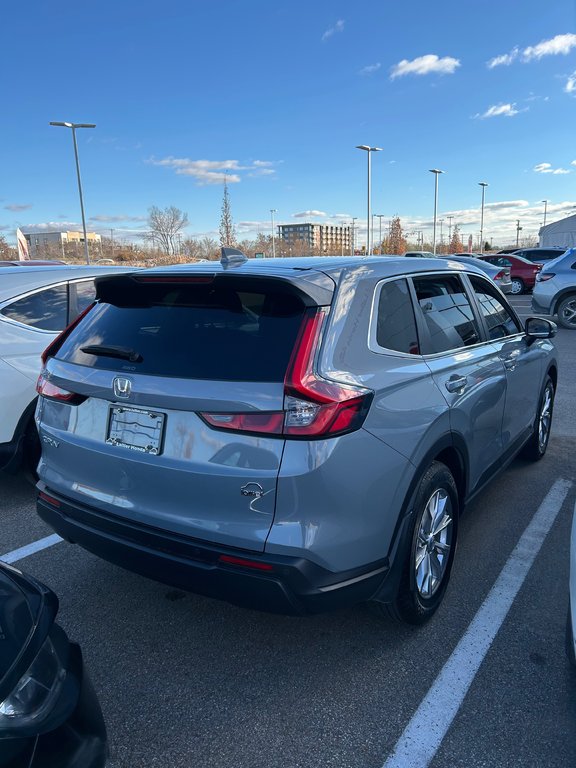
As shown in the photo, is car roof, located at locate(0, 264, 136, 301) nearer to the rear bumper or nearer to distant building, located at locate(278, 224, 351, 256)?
the rear bumper

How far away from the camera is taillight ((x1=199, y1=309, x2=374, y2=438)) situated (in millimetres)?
1991

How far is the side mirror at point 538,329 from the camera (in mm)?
4203

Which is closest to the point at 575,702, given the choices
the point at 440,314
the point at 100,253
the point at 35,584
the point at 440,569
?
the point at 440,569

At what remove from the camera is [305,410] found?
6.55 ft

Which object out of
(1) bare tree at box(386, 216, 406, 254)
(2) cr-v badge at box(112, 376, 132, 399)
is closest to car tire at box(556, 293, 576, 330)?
(2) cr-v badge at box(112, 376, 132, 399)

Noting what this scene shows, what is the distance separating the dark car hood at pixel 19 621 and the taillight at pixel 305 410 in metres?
0.79

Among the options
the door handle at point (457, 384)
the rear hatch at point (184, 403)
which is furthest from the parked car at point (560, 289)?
the rear hatch at point (184, 403)

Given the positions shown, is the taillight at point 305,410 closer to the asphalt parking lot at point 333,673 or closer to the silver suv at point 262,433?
the silver suv at point 262,433

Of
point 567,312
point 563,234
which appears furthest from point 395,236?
point 567,312

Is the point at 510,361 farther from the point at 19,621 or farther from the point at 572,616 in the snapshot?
the point at 19,621

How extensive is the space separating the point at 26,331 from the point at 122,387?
2.40 metres

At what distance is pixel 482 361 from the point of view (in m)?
3.30

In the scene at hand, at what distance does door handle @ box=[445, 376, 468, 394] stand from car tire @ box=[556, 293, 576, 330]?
40.5ft

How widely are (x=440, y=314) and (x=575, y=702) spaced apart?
1905 millimetres
